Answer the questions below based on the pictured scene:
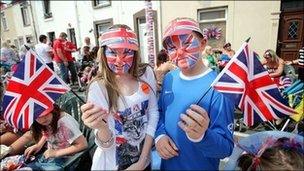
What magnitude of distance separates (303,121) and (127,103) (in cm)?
301

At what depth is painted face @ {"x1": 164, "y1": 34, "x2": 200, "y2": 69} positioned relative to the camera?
60.9 inches

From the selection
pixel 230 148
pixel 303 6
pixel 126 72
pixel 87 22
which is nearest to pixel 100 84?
pixel 126 72

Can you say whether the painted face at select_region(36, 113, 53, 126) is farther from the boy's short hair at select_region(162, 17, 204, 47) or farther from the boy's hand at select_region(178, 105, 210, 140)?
the boy's hand at select_region(178, 105, 210, 140)

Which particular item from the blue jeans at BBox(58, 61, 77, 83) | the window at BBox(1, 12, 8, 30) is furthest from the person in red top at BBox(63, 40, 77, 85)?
the window at BBox(1, 12, 8, 30)

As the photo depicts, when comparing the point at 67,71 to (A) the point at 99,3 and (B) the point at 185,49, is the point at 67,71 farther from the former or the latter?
(B) the point at 185,49

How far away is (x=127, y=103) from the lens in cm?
173

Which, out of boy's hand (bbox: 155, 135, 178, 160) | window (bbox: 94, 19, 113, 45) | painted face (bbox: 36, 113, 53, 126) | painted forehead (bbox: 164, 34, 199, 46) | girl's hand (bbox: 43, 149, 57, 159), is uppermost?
window (bbox: 94, 19, 113, 45)

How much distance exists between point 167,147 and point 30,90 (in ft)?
3.84

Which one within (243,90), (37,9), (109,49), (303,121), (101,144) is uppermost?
(37,9)

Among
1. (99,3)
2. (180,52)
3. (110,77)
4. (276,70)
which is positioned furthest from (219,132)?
(99,3)

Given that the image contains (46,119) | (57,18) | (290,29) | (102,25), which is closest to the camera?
(46,119)

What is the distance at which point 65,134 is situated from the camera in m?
2.33

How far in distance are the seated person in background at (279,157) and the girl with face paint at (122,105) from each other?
2.16ft

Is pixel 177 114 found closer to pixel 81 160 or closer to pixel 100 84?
pixel 100 84
